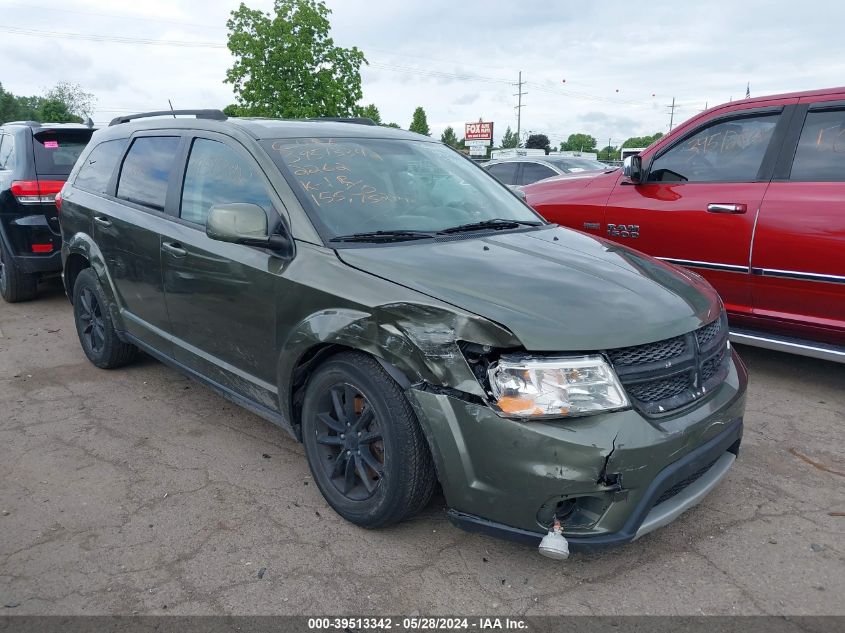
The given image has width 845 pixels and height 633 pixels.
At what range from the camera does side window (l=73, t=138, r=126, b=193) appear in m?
4.40

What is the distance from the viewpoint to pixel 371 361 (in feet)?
8.25

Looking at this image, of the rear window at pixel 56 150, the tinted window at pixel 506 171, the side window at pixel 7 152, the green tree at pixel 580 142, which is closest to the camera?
the rear window at pixel 56 150

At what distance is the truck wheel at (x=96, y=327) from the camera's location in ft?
14.7

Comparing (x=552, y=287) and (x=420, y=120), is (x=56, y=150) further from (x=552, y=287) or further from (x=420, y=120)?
(x=420, y=120)

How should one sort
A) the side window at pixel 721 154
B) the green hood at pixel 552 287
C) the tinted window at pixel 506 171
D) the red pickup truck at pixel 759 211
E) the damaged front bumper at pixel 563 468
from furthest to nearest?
the tinted window at pixel 506 171 → the side window at pixel 721 154 → the red pickup truck at pixel 759 211 → the green hood at pixel 552 287 → the damaged front bumper at pixel 563 468

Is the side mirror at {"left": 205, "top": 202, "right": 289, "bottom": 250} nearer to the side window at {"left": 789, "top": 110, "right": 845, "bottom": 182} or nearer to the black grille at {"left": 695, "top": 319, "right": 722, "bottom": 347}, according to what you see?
the black grille at {"left": 695, "top": 319, "right": 722, "bottom": 347}

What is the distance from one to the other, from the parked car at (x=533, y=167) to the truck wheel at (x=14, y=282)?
23.2 feet

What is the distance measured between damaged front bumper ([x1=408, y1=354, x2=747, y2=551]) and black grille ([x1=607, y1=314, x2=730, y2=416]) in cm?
7

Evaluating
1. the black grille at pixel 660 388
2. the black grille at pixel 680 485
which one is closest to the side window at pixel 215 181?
A: the black grille at pixel 660 388

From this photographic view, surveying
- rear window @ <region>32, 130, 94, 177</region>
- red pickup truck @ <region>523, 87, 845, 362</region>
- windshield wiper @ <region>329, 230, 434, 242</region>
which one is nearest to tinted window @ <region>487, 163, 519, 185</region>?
red pickup truck @ <region>523, 87, 845, 362</region>

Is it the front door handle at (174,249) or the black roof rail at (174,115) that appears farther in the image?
the black roof rail at (174,115)

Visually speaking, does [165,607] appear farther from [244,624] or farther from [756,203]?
[756,203]

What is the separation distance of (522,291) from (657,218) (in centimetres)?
279

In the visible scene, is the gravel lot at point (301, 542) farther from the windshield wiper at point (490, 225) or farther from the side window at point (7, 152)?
the side window at point (7, 152)
